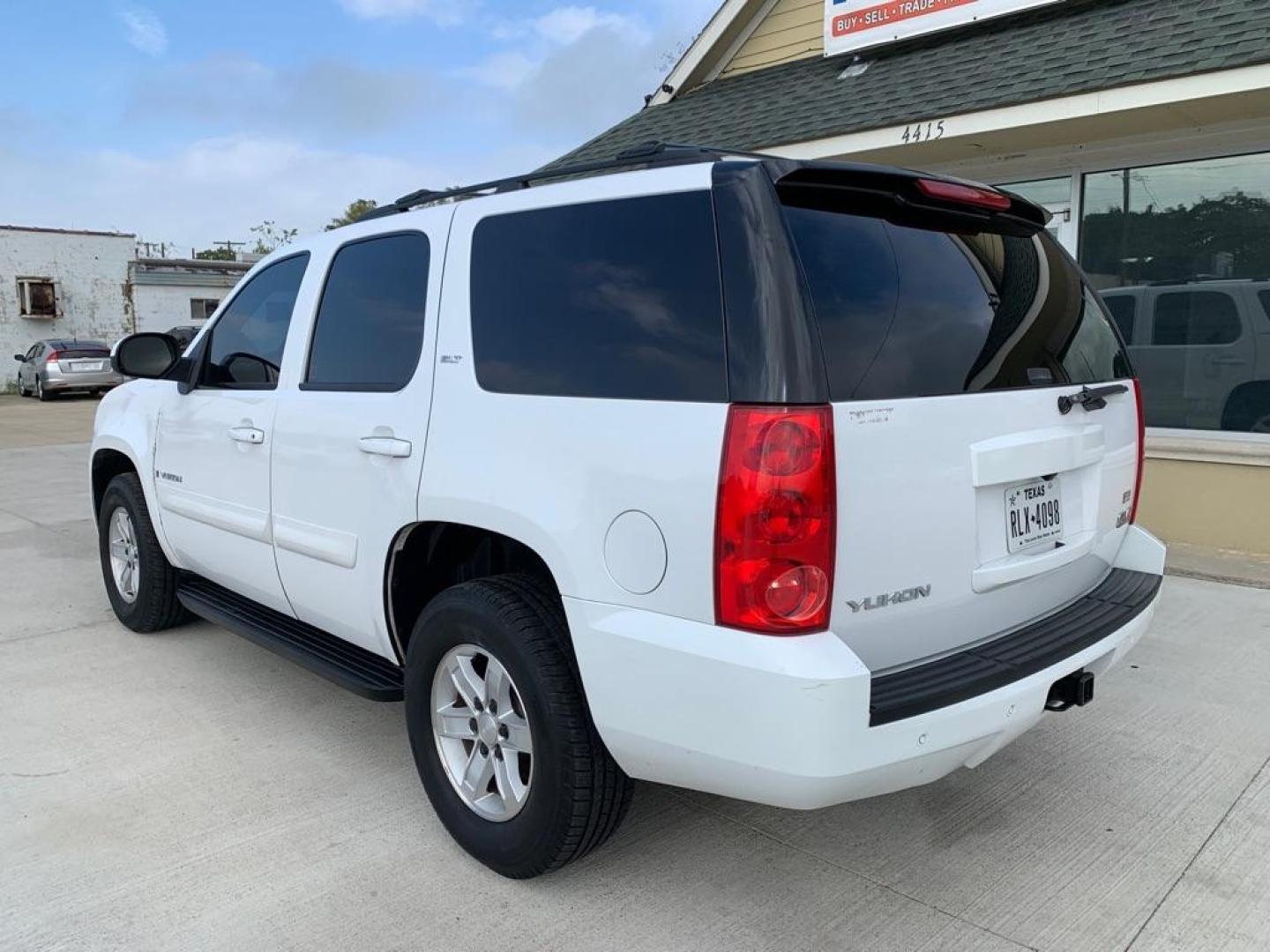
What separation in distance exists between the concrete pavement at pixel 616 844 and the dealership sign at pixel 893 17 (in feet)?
18.6

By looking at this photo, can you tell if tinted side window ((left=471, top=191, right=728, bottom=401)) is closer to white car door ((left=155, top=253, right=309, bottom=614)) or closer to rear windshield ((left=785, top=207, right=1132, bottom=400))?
rear windshield ((left=785, top=207, right=1132, bottom=400))

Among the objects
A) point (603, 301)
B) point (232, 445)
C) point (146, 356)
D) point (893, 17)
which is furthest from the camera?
point (893, 17)

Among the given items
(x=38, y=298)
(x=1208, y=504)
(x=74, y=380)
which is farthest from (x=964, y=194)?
(x=38, y=298)

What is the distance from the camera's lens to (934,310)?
8.56ft

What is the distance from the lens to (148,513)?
4.79 meters

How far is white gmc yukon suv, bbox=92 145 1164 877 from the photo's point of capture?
2221 mm

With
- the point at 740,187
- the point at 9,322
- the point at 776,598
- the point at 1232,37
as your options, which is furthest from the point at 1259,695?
the point at 9,322

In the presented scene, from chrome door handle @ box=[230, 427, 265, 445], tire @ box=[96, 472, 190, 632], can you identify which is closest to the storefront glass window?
chrome door handle @ box=[230, 427, 265, 445]

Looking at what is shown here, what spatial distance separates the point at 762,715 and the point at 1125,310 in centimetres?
635

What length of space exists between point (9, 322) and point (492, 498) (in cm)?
3569

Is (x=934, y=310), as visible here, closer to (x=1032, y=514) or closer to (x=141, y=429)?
(x=1032, y=514)

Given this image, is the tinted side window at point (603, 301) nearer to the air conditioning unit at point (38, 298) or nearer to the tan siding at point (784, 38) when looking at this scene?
the tan siding at point (784, 38)

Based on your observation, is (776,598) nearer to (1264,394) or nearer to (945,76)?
(1264,394)

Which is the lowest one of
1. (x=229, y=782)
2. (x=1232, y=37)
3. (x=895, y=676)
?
(x=229, y=782)
